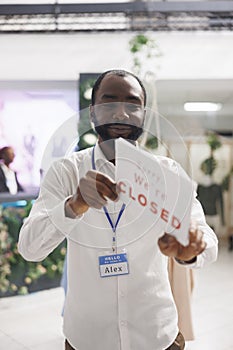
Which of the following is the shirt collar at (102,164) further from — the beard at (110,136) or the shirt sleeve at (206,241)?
the shirt sleeve at (206,241)

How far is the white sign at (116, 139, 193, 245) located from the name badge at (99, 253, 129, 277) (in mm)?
164

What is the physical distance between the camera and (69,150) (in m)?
1.00

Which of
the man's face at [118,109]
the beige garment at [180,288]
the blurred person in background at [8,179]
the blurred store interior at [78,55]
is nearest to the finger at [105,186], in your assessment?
the man's face at [118,109]

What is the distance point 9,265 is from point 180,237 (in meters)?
3.64

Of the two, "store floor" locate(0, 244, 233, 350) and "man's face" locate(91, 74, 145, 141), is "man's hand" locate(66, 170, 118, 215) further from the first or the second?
"store floor" locate(0, 244, 233, 350)

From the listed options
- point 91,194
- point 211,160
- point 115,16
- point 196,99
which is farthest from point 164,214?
point 211,160

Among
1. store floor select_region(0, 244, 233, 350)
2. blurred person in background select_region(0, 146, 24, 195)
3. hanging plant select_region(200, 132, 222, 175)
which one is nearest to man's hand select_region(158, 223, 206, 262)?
store floor select_region(0, 244, 233, 350)

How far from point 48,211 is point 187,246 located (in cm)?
30

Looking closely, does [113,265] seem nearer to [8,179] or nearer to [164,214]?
[164,214]

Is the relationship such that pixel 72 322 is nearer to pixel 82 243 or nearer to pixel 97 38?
pixel 82 243

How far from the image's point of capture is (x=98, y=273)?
104cm

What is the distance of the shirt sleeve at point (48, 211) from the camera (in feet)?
3.12

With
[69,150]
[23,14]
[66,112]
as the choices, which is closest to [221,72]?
A: [66,112]

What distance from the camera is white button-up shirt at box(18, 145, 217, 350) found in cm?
96
